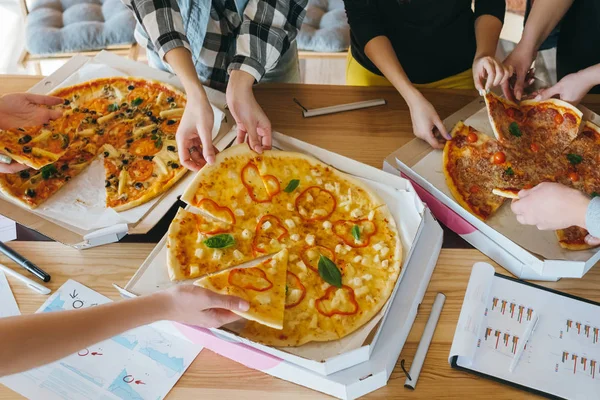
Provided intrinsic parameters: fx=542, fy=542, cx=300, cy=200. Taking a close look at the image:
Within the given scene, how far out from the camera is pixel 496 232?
5.19 ft

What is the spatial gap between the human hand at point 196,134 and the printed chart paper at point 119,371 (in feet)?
1.89

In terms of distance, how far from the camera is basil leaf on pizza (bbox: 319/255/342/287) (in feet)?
5.13

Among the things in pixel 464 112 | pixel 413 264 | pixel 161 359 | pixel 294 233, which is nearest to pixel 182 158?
pixel 294 233

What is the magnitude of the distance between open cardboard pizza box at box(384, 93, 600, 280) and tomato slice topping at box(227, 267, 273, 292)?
1.95 ft

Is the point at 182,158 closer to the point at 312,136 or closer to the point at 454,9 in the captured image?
the point at 312,136

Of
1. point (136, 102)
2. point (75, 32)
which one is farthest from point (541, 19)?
point (75, 32)

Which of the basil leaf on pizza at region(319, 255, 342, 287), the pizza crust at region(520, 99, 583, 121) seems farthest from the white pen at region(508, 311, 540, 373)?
the pizza crust at region(520, 99, 583, 121)

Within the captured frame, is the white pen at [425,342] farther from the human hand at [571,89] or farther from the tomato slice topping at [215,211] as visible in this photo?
the human hand at [571,89]

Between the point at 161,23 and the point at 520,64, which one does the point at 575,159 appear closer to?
the point at 520,64

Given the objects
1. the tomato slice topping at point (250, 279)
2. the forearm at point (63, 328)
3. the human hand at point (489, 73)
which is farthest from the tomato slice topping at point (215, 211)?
the human hand at point (489, 73)

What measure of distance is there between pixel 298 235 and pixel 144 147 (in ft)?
2.47

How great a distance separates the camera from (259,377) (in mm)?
1410

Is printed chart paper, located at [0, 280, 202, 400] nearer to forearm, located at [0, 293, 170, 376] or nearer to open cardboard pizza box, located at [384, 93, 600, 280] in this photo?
forearm, located at [0, 293, 170, 376]

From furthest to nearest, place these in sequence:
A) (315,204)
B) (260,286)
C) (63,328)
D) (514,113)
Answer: (514,113), (315,204), (260,286), (63,328)
